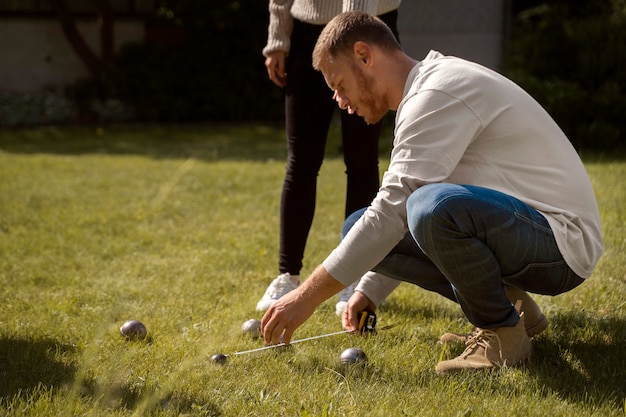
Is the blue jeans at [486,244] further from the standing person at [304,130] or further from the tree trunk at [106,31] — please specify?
the tree trunk at [106,31]

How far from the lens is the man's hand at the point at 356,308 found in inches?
127

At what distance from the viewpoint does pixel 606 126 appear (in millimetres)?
10047

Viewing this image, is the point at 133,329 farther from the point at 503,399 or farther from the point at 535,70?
the point at 535,70

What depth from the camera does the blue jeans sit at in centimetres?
257

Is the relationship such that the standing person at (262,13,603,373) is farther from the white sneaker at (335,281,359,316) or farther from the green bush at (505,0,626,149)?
the green bush at (505,0,626,149)

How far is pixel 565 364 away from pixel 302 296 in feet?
3.52

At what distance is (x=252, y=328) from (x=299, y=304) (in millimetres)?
854

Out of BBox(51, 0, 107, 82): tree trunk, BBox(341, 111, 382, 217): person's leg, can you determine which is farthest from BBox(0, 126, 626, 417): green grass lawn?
BBox(51, 0, 107, 82): tree trunk

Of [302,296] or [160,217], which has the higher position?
[302,296]

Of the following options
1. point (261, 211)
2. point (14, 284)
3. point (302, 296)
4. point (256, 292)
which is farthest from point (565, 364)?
point (261, 211)

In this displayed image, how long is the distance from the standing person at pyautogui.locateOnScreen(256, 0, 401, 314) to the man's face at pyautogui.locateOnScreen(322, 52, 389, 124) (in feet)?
3.08

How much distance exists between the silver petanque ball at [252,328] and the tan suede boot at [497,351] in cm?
81

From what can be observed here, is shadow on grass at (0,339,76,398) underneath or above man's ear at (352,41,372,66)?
underneath

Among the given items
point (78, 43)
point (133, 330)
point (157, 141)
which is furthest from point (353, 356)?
point (78, 43)
